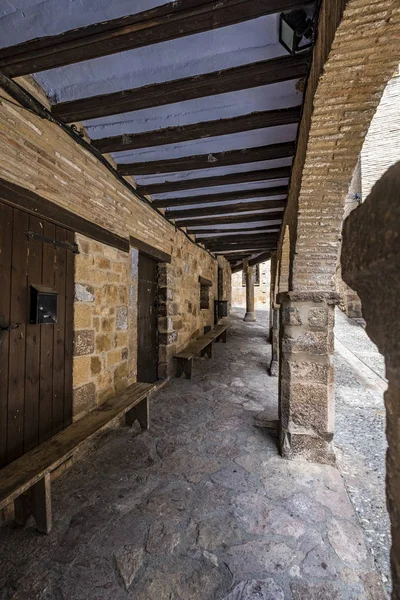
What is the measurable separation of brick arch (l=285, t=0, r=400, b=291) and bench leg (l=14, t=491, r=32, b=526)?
8.11 feet

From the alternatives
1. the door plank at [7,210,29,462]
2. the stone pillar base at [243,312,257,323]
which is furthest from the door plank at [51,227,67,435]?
the stone pillar base at [243,312,257,323]

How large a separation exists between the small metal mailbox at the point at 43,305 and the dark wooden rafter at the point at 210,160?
1.58m

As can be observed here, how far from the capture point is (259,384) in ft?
14.6

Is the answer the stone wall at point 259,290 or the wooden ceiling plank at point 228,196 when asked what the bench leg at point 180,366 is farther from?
the stone wall at point 259,290

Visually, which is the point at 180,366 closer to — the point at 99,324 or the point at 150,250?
the point at 150,250

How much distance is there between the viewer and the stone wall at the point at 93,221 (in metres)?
1.89

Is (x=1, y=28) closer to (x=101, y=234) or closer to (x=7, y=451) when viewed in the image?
(x=101, y=234)

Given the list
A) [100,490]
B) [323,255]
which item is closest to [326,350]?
[323,255]

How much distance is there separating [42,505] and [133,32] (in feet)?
8.69

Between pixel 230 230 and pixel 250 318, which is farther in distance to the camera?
pixel 250 318

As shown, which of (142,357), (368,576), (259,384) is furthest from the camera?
(259,384)

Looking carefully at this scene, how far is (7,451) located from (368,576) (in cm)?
213

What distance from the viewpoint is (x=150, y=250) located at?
3859 mm

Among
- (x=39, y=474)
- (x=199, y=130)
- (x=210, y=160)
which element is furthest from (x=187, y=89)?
(x=39, y=474)
